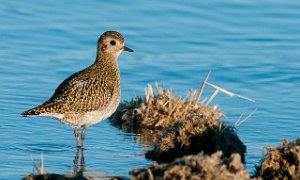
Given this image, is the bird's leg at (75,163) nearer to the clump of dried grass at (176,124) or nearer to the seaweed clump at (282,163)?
the clump of dried grass at (176,124)

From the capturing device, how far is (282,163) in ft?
32.2

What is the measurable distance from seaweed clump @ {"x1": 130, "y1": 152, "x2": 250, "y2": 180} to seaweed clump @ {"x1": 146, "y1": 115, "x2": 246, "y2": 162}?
8.21 ft

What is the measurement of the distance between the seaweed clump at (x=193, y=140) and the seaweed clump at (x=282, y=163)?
4.29 ft

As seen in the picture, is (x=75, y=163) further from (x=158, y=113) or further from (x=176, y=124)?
(x=158, y=113)

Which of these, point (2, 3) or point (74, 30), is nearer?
point (74, 30)

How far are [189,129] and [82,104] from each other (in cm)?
164

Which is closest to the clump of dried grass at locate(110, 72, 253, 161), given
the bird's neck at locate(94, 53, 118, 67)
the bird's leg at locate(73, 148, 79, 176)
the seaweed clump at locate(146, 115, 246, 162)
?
the seaweed clump at locate(146, 115, 246, 162)

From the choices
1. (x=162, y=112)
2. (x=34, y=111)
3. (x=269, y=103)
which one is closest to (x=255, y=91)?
(x=269, y=103)

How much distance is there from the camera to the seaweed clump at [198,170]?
8.26 m

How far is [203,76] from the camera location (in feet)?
54.6

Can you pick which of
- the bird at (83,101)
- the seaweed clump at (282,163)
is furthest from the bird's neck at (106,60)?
the seaweed clump at (282,163)

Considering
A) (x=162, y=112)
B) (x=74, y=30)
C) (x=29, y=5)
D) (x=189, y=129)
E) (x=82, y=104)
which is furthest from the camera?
(x=29, y=5)

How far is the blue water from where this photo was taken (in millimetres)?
11992

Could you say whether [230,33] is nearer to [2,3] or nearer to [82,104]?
[2,3]
